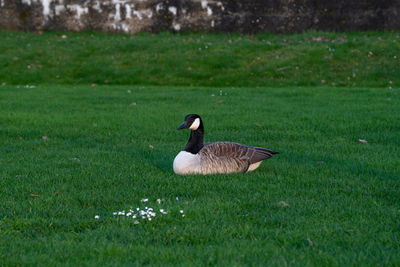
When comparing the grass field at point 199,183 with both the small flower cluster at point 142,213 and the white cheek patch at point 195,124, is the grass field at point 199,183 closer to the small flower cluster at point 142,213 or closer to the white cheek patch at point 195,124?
the small flower cluster at point 142,213

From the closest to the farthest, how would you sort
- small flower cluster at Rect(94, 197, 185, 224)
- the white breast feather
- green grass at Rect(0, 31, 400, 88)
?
small flower cluster at Rect(94, 197, 185, 224) → the white breast feather → green grass at Rect(0, 31, 400, 88)

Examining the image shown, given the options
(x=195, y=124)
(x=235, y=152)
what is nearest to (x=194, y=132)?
(x=195, y=124)

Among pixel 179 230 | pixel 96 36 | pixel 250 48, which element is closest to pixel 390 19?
pixel 250 48

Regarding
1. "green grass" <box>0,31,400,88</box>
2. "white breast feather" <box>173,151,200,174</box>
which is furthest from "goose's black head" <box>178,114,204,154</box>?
"green grass" <box>0,31,400,88</box>

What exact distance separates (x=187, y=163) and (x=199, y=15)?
2293cm

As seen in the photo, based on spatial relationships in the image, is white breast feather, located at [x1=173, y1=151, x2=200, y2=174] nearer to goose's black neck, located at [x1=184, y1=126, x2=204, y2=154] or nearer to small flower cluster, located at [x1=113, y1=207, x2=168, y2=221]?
goose's black neck, located at [x1=184, y1=126, x2=204, y2=154]

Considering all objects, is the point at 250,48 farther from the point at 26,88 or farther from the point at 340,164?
the point at 340,164

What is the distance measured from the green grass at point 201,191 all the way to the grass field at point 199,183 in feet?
0.06

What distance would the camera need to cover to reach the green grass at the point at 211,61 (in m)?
20.2

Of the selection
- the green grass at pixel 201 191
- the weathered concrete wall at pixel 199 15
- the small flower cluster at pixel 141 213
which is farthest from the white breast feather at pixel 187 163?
the weathered concrete wall at pixel 199 15

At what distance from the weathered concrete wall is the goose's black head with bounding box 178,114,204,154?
72.5ft

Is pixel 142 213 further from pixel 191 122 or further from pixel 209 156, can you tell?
pixel 191 122

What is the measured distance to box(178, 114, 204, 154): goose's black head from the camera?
22.8 ft

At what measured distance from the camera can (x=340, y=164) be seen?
768 centimetres
